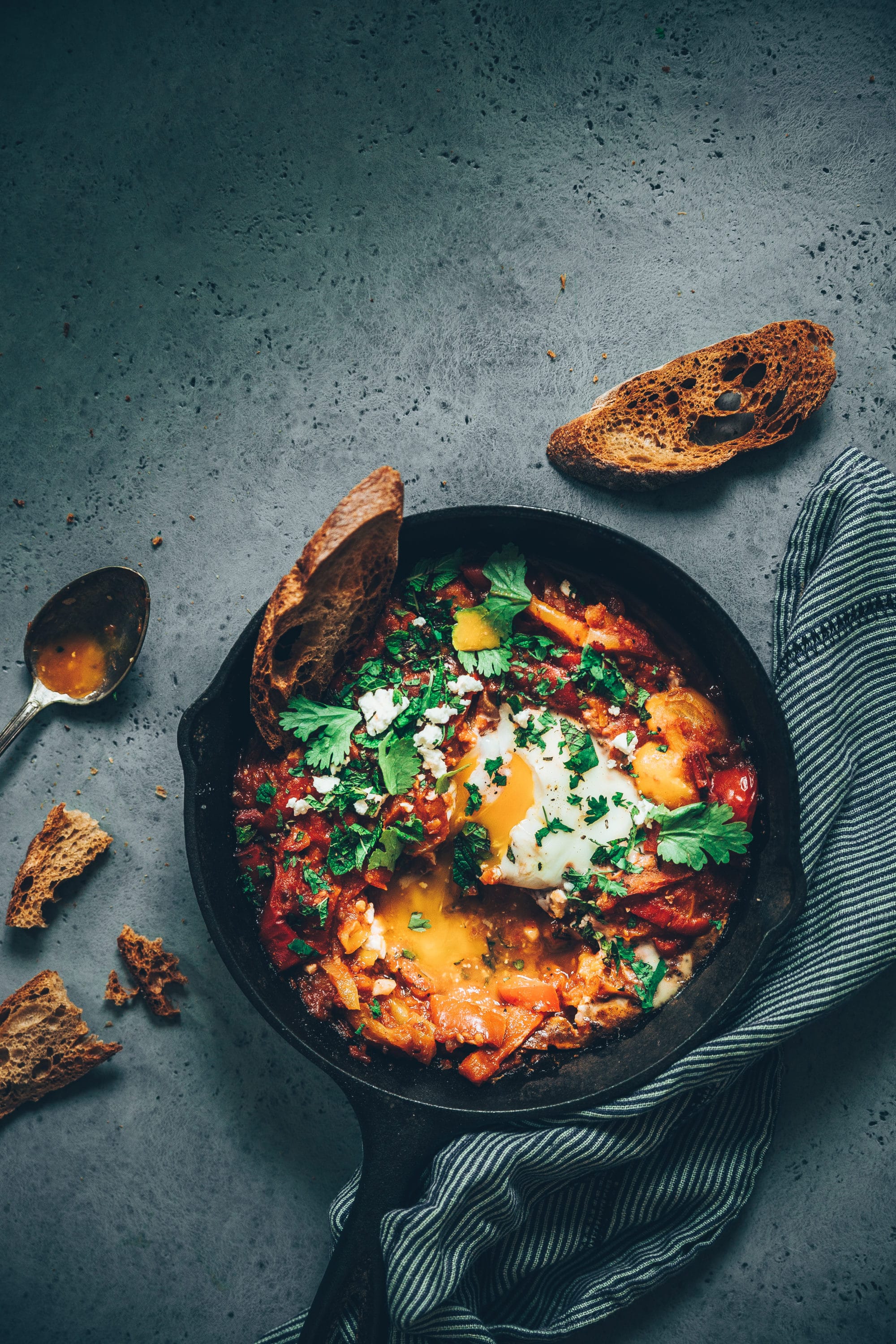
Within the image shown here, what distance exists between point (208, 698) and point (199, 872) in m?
0.56

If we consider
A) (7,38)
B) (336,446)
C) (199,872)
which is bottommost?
(199,872)

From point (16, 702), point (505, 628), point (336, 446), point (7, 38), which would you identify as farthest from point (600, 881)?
point (7, 38)

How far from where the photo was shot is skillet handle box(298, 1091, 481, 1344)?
8.64 feet

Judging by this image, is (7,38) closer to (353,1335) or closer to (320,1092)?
(320,1092)

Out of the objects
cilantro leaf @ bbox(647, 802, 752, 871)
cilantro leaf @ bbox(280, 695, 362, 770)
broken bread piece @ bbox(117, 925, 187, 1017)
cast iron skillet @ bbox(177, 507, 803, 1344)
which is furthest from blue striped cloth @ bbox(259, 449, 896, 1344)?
cilantro leaf @ bbox(280, 695, 362, 770)

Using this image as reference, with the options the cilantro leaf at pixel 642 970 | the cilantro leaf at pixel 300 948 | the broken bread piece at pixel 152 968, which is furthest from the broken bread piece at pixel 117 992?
the cilantro leaf at pixel 642 970

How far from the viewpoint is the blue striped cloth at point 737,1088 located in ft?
9.20

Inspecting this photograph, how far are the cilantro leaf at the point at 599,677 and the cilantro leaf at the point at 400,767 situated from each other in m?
0.64

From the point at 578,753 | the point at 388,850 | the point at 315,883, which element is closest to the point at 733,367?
the point at 578,753

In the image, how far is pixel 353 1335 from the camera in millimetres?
2705

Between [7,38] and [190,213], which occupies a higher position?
[7,38]

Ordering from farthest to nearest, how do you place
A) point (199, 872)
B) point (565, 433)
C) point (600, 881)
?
point (565, 433), point (600, 881), point (199, 872)

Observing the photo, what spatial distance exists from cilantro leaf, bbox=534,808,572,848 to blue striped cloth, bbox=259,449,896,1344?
0.81m

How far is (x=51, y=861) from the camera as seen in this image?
10.3ft
